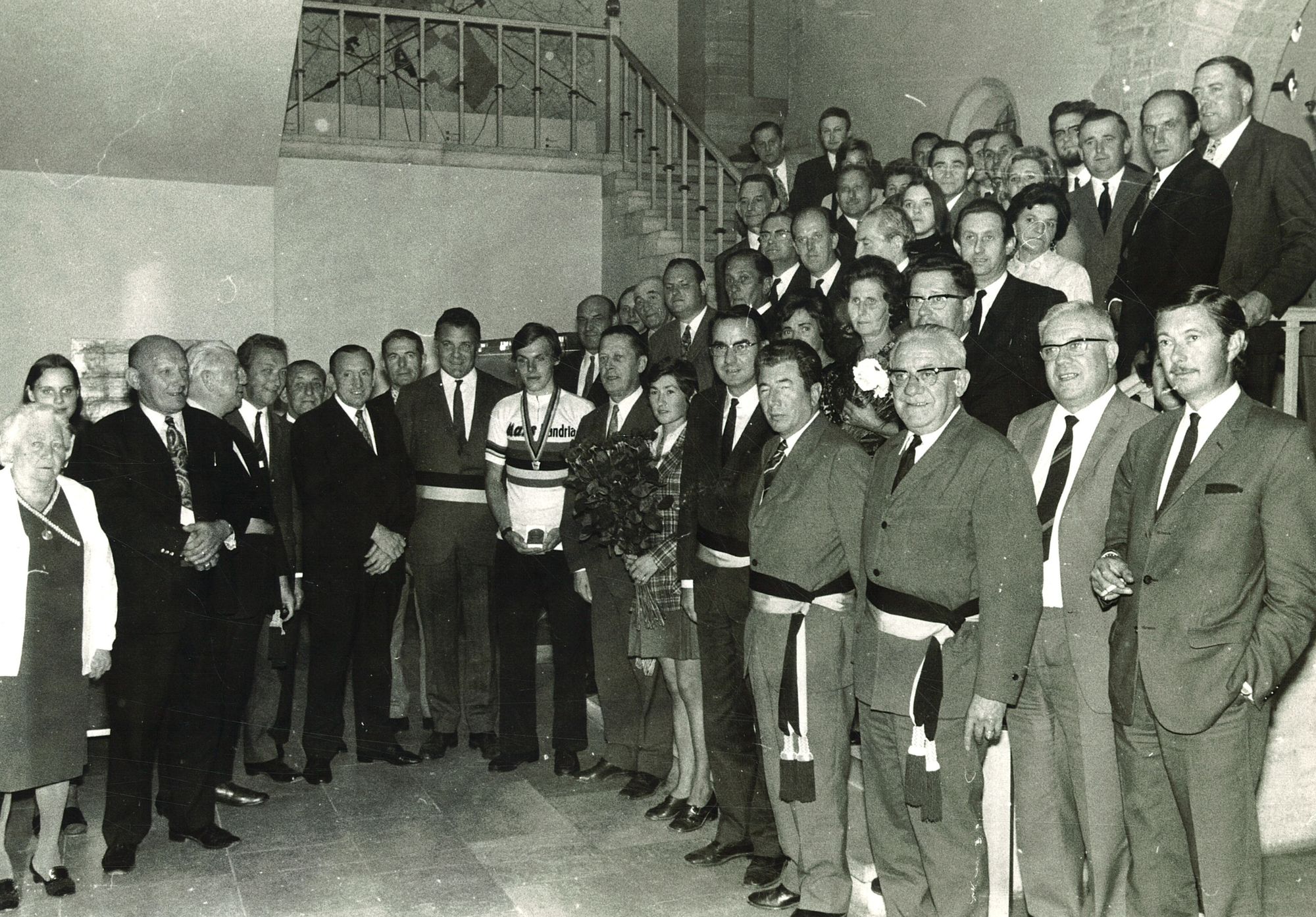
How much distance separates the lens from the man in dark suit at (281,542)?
5473 millimetres

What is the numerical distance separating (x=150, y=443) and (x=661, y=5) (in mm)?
9868

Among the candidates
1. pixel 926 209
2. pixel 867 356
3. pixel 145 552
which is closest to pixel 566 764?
pixel 145 552

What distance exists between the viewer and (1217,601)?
3.07 meters

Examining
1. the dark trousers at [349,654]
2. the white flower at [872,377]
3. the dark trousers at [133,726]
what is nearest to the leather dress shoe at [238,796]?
the dark trousers at [349,654]

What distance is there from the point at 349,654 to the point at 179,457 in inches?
52.1

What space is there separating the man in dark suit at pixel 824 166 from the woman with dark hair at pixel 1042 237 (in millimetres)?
3093

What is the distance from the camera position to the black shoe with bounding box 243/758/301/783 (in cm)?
540

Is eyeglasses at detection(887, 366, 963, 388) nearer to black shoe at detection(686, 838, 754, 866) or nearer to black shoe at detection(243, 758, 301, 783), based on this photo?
black shoe at detection(686, 838, 754, 866)

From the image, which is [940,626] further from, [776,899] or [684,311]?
[684,311]

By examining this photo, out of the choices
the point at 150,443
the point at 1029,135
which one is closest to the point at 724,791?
the point at 150,443

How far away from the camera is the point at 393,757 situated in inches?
220

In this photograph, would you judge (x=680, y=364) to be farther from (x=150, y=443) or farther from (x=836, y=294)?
(x=150, y=443)

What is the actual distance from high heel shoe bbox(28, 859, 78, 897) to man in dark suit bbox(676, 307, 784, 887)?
210 cm

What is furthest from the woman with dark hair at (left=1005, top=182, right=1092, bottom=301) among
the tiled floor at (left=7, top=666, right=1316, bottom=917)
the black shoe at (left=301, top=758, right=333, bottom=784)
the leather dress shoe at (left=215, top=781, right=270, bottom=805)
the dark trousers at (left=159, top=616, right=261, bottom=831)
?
the leather dress shoe at (left=215, top=781, right=270, bottom=805)
